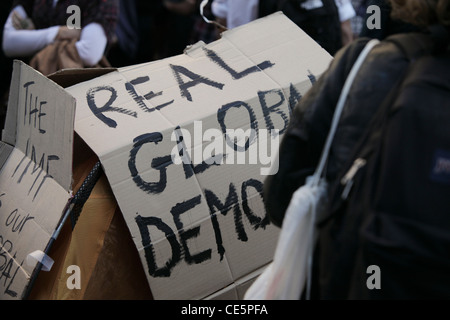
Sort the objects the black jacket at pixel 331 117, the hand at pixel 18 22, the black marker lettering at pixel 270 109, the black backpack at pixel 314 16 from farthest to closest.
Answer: the hand at pixel 18 22, the black backpack at pixel 314 16, the black marker lettering at pixel 270 109, the black jacket at pixel 331 117

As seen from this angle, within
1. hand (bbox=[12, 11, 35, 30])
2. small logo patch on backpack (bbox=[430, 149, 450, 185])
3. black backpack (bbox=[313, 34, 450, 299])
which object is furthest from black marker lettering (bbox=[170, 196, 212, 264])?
hand (bbox=[12, 11, 35, 30])

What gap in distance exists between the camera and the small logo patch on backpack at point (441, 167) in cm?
109

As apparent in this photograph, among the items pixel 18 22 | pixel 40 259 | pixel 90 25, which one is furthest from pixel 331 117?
pixel 18 22

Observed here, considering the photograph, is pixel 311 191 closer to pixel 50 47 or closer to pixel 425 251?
pixel 425 251

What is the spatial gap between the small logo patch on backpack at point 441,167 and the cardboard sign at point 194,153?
2.72 ft

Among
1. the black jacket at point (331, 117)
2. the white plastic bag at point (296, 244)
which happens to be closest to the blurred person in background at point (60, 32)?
the black jacket at point (331, 117)

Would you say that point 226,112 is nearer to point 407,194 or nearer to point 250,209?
point 250,209

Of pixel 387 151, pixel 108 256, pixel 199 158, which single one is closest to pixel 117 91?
pixel 199 158

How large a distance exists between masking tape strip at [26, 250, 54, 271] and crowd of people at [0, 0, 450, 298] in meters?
0.71

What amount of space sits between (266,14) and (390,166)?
73.5 inches

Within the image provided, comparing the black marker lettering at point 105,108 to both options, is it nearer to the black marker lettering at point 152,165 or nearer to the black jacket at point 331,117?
the black marker lettering at point 152,165

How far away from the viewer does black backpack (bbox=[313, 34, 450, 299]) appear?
1.09 meters
